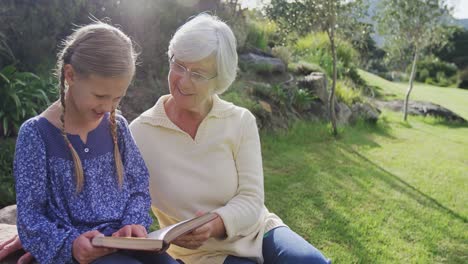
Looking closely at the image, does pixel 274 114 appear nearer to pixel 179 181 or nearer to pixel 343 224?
pixel 343 224

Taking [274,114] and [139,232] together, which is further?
[274,114]

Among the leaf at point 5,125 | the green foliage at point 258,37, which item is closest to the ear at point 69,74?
the leaf at point 5,125

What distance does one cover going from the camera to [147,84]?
6.27 m

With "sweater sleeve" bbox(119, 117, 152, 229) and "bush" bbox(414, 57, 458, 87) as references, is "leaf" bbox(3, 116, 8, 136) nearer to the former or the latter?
"sweater sleeve" bbox(119, 117, 152, 229)

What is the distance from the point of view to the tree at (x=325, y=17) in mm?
7379

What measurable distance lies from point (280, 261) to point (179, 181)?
0.56 m

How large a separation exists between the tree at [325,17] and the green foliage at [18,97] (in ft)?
14.1

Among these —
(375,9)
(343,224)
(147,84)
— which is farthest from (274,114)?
(375,9)

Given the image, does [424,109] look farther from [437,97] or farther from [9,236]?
[9,236]

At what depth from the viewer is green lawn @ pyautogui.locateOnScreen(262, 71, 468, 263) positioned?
3906 mm

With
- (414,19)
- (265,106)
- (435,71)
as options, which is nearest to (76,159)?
(265,106)

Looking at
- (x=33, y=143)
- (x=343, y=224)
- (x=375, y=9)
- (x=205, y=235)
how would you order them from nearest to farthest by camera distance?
(x=33, y=143) → (x=205, y=235) → (x=343, y=224) → (x=375, y=9)

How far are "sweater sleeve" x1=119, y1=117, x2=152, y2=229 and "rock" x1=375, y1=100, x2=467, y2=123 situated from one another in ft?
36.6

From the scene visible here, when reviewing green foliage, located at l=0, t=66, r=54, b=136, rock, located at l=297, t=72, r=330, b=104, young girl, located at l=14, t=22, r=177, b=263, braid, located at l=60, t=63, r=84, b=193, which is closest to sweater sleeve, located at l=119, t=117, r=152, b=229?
young girl, located at l=14, t=22, r=177, b=263
